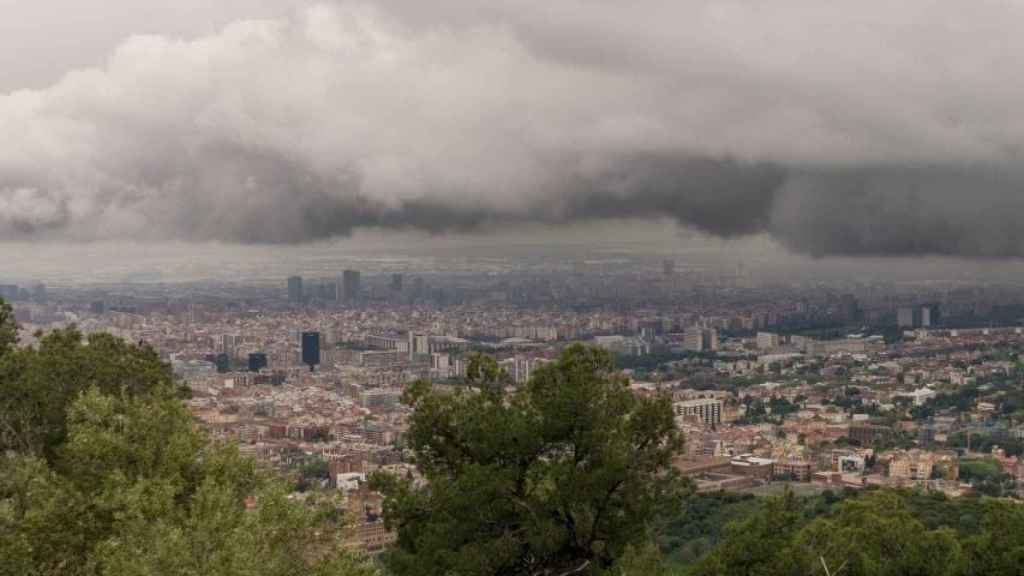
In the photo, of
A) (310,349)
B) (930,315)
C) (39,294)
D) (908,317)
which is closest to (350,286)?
(310,349)

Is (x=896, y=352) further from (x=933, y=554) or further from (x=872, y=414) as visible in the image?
(x=933, y=554)

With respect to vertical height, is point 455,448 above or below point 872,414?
above

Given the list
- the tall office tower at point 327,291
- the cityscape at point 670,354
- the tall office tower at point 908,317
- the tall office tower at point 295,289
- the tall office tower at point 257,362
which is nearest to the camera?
the cityscape at point 670,354

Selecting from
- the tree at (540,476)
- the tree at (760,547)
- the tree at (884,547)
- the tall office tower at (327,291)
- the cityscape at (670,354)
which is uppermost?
the tree at (540,476)

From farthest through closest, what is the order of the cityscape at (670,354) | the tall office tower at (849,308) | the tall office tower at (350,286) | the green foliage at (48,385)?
the tall office tower at (849,308) → the tall office tower at (350,286) → the cityscape at (670,354) → the green foliage at (48,385)

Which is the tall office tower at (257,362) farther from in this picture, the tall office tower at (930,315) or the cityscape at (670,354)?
the tall office tower at (930,315)

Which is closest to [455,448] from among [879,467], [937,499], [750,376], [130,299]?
[937,499]

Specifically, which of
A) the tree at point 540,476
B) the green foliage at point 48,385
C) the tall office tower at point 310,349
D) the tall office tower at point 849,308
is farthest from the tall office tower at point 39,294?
the tall office tower at point 849,308
